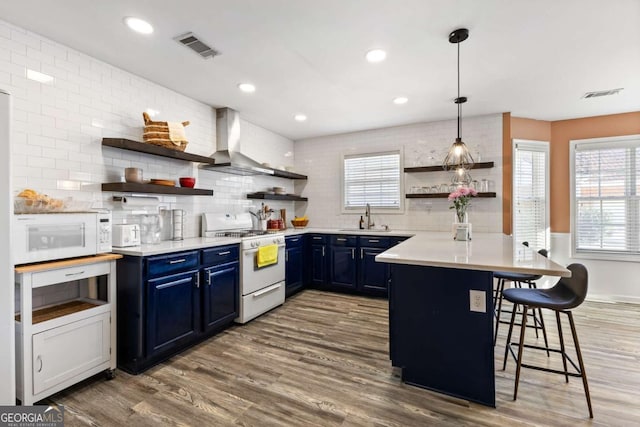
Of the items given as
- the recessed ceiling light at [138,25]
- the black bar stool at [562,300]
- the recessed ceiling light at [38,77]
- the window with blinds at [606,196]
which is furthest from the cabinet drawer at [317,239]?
the window with blinds at [606,196]

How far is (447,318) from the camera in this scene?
2.04m

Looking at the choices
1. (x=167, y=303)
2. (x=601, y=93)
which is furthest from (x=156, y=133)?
(x=601, y=93)

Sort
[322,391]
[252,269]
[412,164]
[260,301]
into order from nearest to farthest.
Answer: [322,391] → [252,269] → [260,301] → [412,164]

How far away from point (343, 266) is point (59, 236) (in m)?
3.32

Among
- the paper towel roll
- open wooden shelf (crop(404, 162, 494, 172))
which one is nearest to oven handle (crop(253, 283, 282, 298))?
the paper towel roll

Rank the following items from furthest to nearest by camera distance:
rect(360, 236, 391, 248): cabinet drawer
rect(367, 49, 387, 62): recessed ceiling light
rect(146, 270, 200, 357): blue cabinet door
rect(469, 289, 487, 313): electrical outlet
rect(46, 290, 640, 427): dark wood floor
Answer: rect(360, 236, 391, 248): cabinet drawer, rect(367, 49, 387, 62): recessed ceiling light, rect(146, 270, 200, 357): blue cabinet door, rect(469, 289, 487, 313): electrical outlet, rect(46, 290, 640, 427): dark wood floor

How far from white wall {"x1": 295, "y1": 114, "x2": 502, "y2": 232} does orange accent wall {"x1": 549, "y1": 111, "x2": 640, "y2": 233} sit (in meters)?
1.01

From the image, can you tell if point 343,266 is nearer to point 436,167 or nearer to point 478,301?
point 436,167

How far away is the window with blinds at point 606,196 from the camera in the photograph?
13.6ft

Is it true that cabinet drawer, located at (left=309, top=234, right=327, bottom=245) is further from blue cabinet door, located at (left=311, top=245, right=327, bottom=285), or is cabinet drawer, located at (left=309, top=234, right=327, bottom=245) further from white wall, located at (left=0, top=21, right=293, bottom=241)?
white wall, located at (left=0, top=21, right=293, bottom=241)

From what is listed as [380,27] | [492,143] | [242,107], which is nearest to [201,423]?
[380,27]

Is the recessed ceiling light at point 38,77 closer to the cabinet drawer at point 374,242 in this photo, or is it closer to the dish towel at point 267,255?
the dish towel at point 267,255

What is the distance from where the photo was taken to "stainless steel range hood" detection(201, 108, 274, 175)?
3.73 meters

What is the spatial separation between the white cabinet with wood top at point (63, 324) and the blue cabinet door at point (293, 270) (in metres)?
2.19
